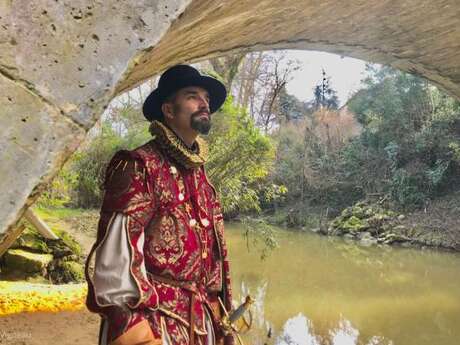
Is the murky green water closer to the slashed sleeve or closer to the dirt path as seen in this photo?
the dirt path

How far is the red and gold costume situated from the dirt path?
3.15m

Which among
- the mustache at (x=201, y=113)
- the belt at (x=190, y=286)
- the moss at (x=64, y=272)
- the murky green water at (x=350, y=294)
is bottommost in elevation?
the murky green water at (x=350, y=294)

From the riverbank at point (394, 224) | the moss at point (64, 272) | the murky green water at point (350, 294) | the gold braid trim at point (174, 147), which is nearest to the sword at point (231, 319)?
the gold braid trim at point (174, 147)

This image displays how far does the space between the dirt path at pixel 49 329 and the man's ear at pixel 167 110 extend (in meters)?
3.25

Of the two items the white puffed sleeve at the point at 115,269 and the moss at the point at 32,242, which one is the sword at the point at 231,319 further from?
the moss at the point at 32,242

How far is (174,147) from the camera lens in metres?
1.71

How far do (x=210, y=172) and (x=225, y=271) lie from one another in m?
6.01

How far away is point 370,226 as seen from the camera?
13.9 m

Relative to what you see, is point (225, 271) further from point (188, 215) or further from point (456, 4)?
point (456, 4)

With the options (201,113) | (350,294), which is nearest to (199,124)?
(201,113)

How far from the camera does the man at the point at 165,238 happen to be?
4.69 ft

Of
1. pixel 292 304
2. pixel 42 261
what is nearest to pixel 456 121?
pixel 292 304

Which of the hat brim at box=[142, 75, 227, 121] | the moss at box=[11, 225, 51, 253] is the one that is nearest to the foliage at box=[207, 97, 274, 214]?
the moss at box=[11, 225, 51, 253]

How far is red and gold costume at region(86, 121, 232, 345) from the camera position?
1.43m
